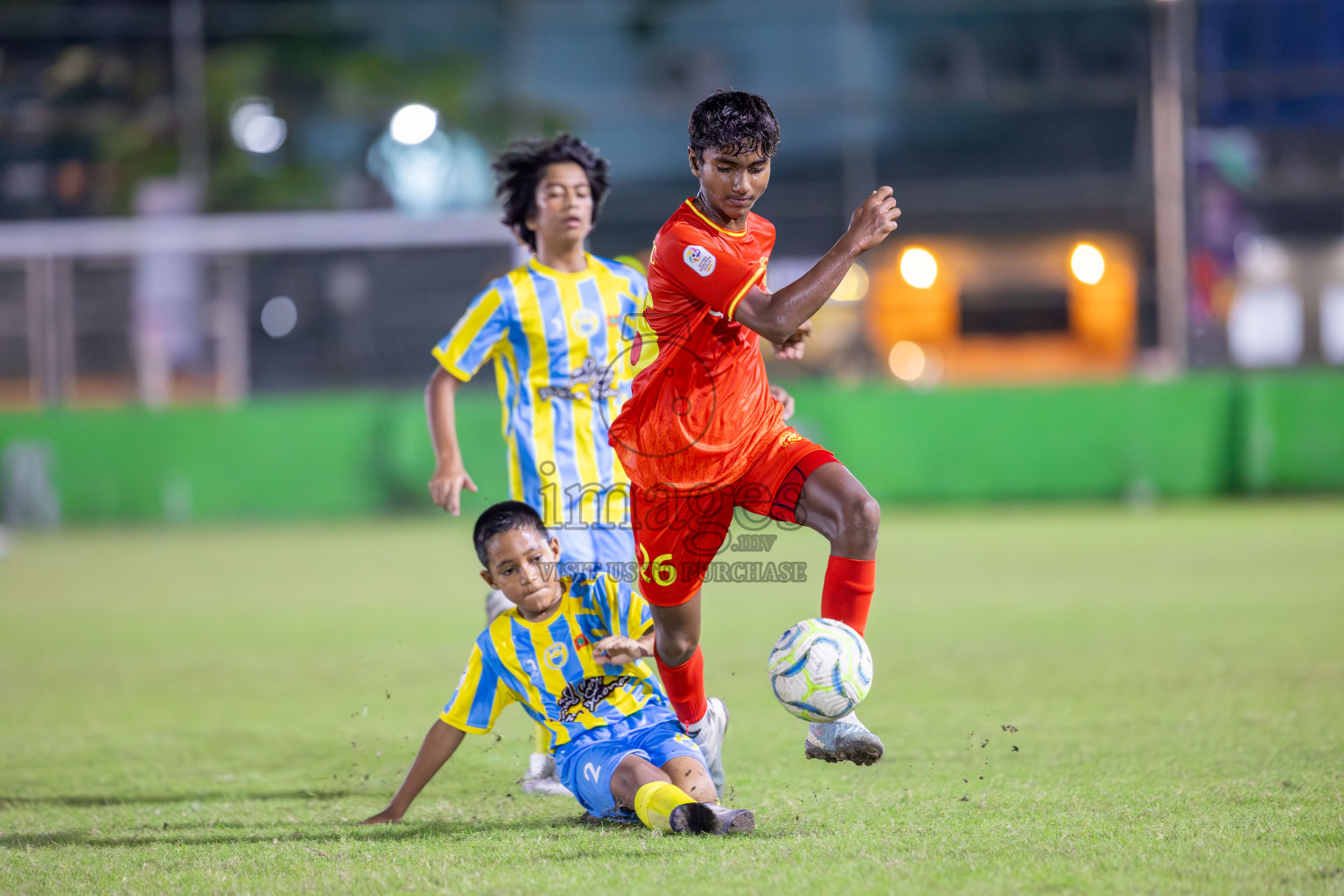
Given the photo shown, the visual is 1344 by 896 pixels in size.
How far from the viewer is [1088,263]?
69.5 ft

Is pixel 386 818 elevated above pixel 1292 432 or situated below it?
below

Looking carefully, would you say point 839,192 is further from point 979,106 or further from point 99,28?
point 99,28

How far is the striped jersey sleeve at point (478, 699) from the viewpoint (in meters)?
4.10

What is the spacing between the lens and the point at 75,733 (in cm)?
Result: 587

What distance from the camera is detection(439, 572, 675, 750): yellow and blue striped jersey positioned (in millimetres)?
4160

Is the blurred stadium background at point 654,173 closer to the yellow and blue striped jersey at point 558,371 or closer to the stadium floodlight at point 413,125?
the stadium floodlight at point 413,125

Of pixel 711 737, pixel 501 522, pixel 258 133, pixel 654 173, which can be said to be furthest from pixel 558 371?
pixel 258 133

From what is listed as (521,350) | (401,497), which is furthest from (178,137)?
(521,350)

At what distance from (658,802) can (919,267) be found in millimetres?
18996

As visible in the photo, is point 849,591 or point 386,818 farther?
point 386,818

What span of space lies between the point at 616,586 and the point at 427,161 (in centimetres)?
1780

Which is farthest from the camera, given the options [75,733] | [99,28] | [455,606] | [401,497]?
[99,28]

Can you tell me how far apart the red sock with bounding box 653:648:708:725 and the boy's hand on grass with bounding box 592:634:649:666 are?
17 cm

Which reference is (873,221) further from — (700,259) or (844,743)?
(844,743)
